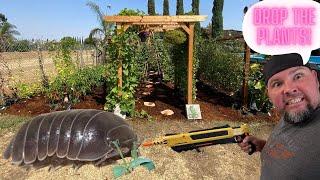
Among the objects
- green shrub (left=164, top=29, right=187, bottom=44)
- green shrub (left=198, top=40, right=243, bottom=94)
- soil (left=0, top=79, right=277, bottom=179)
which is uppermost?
green shrub (left=164, top=29, right=187, bottom=44)

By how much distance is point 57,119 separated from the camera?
4496 mm

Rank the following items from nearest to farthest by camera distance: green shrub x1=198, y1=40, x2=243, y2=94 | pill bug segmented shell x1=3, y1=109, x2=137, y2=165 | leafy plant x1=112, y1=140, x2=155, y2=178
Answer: leafy plant x1=112, y1=140, x2=155, y2=178, pill bug segmented shell x1=3, y1=109, x2=137, y2=165, green shrub x1=198, y1=40, x2=243, y2=94

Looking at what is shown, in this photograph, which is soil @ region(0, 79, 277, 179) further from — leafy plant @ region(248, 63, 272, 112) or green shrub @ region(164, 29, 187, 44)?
green shrub @ region(164, 29, 187, 44)

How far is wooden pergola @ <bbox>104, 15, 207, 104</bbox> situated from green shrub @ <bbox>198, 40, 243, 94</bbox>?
1793 mm

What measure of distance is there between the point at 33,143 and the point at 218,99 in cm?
634

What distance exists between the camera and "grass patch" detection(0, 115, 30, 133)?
7730 millimetres

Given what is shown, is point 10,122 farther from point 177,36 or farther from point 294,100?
point 294,100

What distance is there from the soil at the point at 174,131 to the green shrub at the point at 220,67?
419mm

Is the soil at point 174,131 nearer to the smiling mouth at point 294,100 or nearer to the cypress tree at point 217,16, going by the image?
the smiling mouth at point 294,100

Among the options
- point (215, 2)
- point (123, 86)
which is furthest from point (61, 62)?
point (215, 2)

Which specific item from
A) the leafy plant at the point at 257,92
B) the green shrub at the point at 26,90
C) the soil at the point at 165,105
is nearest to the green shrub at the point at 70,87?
the soil at the point at 165,105

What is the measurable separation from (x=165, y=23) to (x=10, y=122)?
3949 millimetres

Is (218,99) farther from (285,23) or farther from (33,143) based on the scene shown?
(285,23)

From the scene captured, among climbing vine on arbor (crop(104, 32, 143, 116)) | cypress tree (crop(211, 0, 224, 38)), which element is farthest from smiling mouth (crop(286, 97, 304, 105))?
cypress tree (crop(211, 0, 224, 38))
